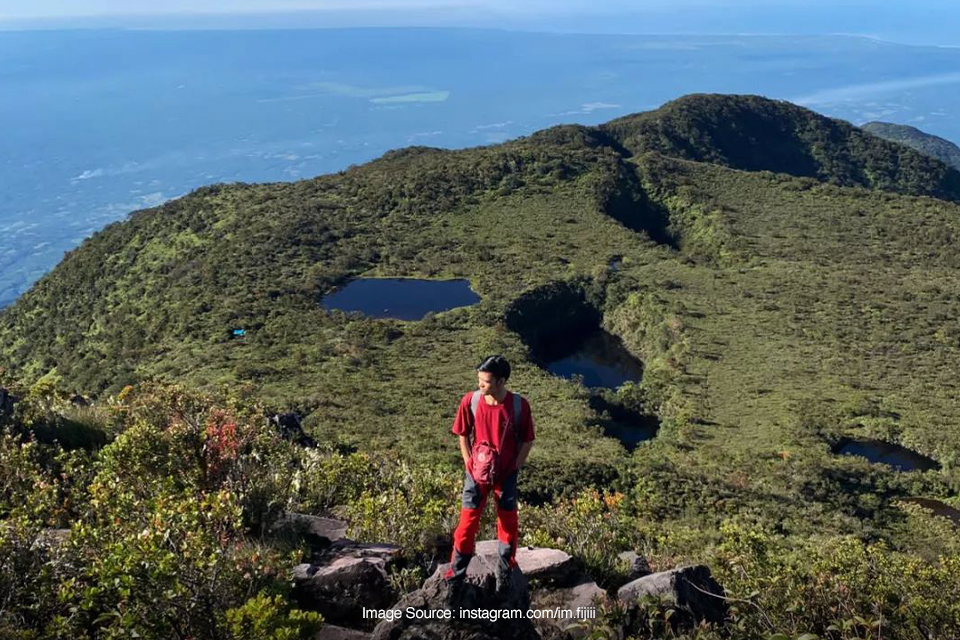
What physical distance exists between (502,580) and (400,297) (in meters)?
42.5

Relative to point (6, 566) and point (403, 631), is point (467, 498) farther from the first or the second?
point (6, 566)

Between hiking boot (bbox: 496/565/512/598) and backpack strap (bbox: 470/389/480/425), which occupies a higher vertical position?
backpack strap (bbox: 470/389/480/425)

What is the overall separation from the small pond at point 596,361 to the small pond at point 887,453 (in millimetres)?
14017

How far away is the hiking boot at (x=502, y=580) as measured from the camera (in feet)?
22.2

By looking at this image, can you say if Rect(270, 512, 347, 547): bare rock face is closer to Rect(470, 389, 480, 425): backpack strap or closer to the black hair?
Rect(470, 389, 480, 425): backpack strap

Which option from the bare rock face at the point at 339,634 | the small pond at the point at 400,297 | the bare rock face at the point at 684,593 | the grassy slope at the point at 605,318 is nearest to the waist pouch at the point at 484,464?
the bare rock face at the point at 339,634

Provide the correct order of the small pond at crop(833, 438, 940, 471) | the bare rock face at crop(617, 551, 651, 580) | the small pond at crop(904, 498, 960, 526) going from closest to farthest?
the bare rock face at crop(617, 551, 651, 580) → the small pond at crop(904, 498, 960, 526) → the small pond at crop(833, 438, 940, 471)

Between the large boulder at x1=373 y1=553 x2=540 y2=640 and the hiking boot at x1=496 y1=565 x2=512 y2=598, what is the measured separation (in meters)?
0.02

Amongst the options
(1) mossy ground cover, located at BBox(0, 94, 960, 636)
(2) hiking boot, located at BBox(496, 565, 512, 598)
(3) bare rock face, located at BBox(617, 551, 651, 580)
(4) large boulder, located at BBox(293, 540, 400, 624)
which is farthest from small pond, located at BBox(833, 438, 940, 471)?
(4) large boulder, located at BBox(293, 540, 400, 624)

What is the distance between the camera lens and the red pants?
689 centimetres

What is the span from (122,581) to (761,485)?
2401cm

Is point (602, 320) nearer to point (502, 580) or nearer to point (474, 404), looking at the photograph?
point (474, 404)

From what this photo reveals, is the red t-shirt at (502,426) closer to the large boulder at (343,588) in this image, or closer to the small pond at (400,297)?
the large boulder at (343,588)

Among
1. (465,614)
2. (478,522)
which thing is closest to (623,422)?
(478,522)
